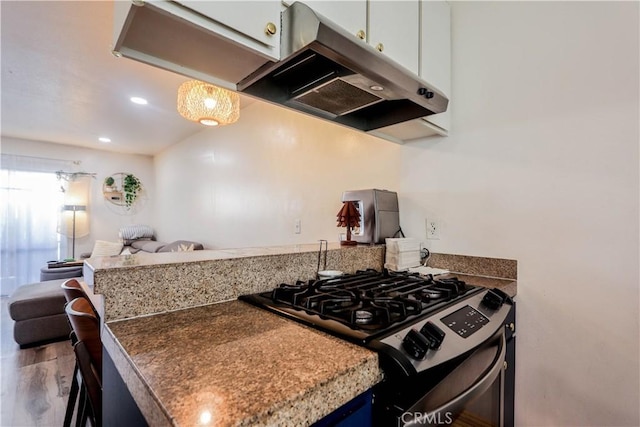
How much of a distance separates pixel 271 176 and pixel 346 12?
2028 millimetres

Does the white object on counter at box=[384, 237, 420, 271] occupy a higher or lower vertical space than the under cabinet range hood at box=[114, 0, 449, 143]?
lower

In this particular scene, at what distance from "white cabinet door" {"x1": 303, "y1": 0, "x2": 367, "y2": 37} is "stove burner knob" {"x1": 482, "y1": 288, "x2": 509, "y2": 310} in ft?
3.48

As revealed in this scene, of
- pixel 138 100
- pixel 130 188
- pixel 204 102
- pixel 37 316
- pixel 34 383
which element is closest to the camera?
pixel 34 383

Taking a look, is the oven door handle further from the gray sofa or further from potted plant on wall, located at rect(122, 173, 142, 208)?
potted plant on wall, located at rect(122, 173, 142, 208)

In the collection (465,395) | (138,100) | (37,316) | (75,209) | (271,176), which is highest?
(138,100)

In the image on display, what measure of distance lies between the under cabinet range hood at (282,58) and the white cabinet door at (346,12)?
9 cm

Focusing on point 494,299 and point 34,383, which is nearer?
point 494,299

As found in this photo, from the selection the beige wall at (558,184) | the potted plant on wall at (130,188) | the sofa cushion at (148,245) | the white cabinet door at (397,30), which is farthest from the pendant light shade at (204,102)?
the potted plant on wall at (130,188)

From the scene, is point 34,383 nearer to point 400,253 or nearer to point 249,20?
point 400,253

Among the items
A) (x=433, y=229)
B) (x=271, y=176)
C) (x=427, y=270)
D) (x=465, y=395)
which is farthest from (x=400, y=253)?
(x=271, y=176)

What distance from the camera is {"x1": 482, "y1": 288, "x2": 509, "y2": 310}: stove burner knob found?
1055mm

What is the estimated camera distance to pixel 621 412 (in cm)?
111

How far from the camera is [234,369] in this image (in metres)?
0.54

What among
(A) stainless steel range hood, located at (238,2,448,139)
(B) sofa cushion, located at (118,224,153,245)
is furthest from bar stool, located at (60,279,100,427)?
(B) sofa cushion, located at (118,224,153,245)
